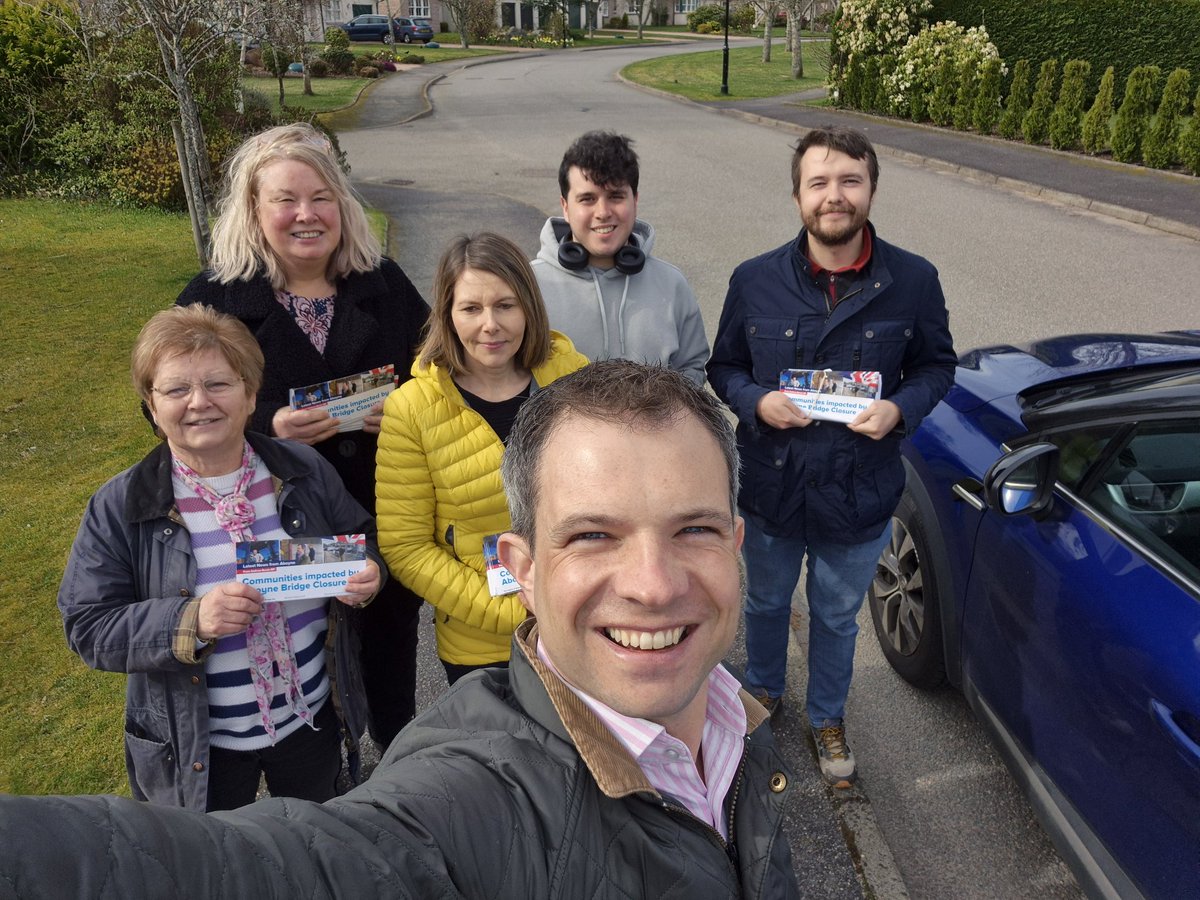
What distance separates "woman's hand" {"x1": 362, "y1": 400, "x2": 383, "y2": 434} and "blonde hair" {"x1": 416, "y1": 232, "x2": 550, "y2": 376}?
32 centimetres

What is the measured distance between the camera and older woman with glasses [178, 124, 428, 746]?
2738mm

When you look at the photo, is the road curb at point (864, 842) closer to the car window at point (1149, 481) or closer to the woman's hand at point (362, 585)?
the car window at point (1149, 481)

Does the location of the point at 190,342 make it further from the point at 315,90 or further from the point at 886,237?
the point at 315,90

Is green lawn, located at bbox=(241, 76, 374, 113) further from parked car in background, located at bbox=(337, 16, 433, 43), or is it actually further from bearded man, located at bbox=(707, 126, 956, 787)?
bearded man, located at bbox=(707, 126, 956, 787)

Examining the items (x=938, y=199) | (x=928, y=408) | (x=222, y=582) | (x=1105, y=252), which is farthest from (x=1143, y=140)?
(x=222, y=582)

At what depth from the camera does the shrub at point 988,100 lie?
59.8ft

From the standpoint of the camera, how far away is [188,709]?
226cm

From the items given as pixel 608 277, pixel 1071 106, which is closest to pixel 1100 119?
pixel 1071 106

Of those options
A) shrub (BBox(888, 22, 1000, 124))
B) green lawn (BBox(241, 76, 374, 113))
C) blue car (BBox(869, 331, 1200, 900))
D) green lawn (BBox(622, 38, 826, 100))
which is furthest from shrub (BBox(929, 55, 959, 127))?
blue car (BBox(869, 331, 1200, 900))

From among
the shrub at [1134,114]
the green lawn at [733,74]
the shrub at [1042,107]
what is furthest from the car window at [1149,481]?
the green lawn at [733,74]

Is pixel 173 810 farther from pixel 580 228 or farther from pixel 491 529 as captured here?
pixel 580 228

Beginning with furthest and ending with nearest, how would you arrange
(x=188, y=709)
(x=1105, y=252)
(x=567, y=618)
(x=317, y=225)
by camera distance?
(x=1105, y=252)
(x=317, y=225)
(x=188, y=709)
(x=567, y=618)

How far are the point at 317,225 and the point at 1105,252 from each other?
10.8 m

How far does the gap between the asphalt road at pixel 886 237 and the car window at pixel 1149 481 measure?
1.30 meters
